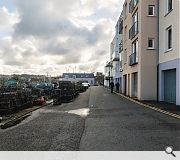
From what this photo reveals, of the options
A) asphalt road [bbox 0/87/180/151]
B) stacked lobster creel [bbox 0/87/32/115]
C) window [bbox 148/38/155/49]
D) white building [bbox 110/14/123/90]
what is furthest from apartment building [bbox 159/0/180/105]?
white building [bbox 110/14/123/90]

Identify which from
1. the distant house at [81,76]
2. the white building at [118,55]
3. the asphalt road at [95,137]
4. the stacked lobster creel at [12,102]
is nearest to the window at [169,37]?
the stacked lobster creel at [12,102]

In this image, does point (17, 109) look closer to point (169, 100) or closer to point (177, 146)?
point (169, 100)

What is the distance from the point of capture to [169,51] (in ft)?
71.2

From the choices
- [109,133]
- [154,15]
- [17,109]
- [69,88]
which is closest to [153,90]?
[154,15]

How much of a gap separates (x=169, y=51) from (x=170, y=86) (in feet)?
7.88

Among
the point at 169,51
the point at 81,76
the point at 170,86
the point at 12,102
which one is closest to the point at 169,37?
the point at 169,51

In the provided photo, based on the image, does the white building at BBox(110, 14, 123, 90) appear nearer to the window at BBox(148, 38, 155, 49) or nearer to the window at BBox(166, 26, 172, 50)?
the window at BBox(148, 38, 155, 49)

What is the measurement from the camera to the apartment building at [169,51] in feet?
64.3

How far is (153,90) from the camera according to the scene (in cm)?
2552

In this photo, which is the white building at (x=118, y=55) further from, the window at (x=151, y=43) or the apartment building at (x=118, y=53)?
the window at (x=151, y=43)

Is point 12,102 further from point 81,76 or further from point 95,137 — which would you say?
point 81,76

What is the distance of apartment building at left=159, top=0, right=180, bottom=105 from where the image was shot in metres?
19.6
